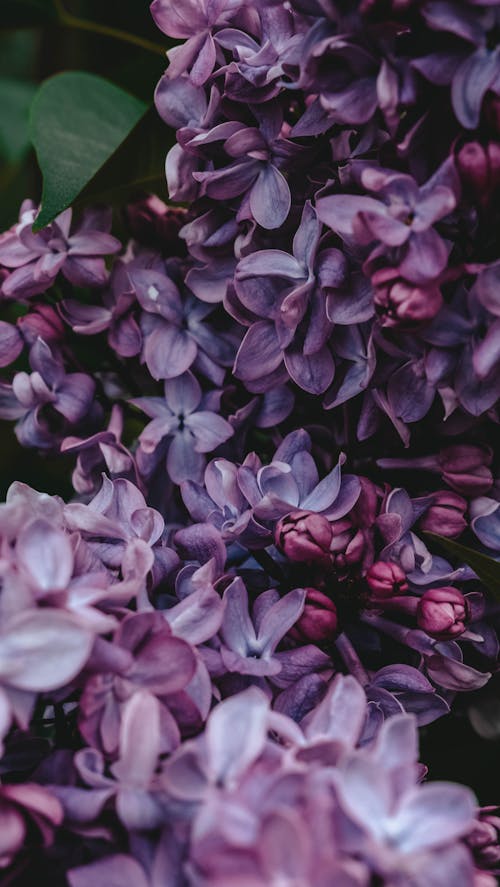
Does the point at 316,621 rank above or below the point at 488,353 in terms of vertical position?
below

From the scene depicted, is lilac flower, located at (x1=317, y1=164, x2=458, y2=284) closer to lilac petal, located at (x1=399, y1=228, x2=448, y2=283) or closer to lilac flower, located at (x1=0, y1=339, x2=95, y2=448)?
lilac petal, located at (x1=399, y1=228, x2=448, y2=283)

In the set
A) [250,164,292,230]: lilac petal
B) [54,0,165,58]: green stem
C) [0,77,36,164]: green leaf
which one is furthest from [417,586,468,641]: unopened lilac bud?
[0,77,36,164]: green leaf

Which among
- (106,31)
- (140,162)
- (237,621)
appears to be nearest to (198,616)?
(237,621)

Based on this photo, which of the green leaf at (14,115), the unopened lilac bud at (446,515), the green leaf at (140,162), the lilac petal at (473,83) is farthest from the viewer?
the green leaf at (14,115)

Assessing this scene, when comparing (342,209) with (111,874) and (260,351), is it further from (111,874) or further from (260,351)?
(111,874)

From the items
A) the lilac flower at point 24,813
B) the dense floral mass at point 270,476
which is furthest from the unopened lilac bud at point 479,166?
the lilac flower at point 24,813

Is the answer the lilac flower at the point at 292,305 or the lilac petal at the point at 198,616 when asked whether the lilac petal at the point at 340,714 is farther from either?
the lilac flower at the point at 292,305
